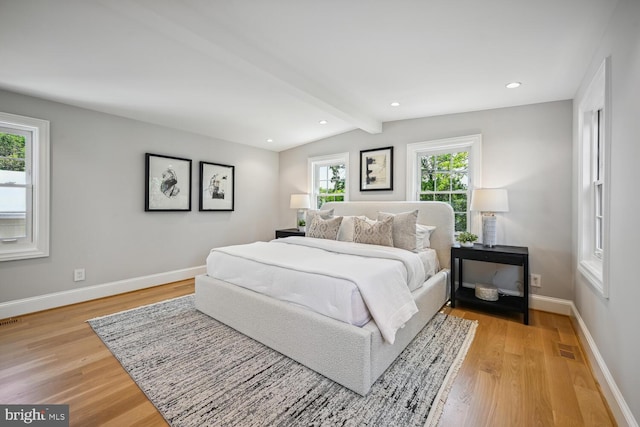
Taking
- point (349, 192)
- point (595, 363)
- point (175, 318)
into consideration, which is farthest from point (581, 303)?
point (175, 318)

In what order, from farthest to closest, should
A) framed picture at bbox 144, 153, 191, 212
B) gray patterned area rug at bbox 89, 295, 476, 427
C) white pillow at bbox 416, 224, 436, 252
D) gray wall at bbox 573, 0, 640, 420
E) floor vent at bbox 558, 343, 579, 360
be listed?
framed picture at bbox 144, 153, 191, 212 < white pillow at bbox 416, 224, 436, 252 < floor vent at bbox 558, 343, 579, 360 < gray patterned area rug at bbox 89, 295, 476, 427 < gray wall at bbox 573, 0, 640, 420

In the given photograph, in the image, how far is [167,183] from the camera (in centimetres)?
404

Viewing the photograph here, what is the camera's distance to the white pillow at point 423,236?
326 centimetres

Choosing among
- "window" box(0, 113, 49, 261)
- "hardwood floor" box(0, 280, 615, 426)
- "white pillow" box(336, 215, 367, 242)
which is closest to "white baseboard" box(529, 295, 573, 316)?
"hardwood floor" box(0, 280, 615, 426)

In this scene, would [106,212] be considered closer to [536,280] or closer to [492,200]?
[492,200]

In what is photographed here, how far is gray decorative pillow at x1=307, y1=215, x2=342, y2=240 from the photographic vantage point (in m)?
3.63

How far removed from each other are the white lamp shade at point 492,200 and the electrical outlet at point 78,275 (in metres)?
4.64

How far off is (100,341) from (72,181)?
1928 mm

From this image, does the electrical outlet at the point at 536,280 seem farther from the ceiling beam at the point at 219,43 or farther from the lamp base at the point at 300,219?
the lamp base at the point at 300,219

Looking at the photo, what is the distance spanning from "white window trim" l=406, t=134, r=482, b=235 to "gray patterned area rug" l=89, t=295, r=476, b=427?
1461mm

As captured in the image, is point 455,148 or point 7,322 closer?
point 7,322

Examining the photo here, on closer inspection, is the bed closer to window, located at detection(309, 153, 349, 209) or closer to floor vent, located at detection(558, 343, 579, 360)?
floor vent, located at detection(558, 343, 579, 360)

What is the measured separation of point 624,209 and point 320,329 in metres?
1.87

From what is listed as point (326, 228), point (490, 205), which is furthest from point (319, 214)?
point (490, 205)
